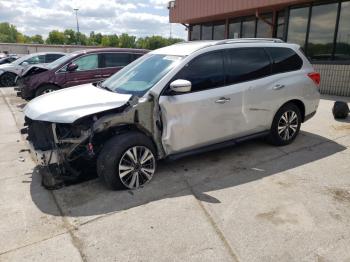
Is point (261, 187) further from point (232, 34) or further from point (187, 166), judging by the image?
point (232, 34)

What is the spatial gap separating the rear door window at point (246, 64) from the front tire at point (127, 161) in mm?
1548

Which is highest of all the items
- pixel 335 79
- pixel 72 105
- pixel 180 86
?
pixel 180 86

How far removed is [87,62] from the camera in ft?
30.2

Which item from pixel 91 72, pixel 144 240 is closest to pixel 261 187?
pixel 144 240

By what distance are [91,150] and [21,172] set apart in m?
1.50

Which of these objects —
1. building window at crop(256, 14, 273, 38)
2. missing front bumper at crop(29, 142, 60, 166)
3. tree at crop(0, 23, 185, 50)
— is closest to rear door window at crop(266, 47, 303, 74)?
missing front bumper at crop(29, 142, 60, 166)

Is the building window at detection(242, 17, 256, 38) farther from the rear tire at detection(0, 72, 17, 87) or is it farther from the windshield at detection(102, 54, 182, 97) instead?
the rear tire at detection(0, 72, 17, 87)

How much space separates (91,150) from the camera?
3832mm

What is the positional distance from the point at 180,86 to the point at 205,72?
65cm

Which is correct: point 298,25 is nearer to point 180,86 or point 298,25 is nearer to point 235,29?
point 235,29

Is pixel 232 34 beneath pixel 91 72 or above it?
above

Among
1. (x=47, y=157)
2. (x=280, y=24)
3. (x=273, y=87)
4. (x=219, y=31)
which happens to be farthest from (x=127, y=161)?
(x=219, y=31)

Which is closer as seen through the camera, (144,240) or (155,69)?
(144,240)

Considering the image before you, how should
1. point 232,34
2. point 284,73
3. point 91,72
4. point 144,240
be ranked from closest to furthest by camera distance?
point 144,240 → point 284,73 → point 91,72 → point 232,34
